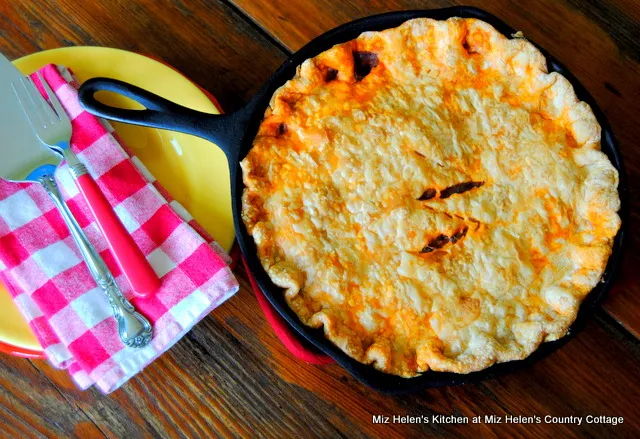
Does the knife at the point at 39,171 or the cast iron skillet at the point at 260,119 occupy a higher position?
the cast iron skillet at the point at 260,119

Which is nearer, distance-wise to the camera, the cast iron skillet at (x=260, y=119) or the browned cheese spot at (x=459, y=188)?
the cast iron skillet at (x=260, y=119)

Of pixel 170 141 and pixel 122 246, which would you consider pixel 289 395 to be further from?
pixel 170 141

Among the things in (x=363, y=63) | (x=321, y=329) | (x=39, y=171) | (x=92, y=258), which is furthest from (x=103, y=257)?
(x=363, y=63)

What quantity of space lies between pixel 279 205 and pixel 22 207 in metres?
0.55

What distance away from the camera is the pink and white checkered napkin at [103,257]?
112 centimetres

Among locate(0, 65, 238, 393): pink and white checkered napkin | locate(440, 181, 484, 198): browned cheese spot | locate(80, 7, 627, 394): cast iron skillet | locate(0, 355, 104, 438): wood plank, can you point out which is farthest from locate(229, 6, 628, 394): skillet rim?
locate(0, 355, 104, 438): wood plank

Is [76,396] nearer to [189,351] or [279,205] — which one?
[189,351]

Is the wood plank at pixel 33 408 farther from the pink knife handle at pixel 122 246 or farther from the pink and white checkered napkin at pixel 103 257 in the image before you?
the pink knife handle at pixel 122 246

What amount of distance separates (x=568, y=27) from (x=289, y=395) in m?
1.11

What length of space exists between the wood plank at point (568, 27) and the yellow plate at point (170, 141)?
0.30 m

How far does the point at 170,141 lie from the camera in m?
1.30

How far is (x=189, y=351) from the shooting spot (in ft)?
4.26

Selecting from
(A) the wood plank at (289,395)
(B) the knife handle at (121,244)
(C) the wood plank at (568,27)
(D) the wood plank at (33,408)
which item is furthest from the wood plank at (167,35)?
(D) the wood plank at (33,408)

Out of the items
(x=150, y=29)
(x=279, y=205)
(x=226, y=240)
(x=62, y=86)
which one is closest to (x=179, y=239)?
(x=226, y=240)
